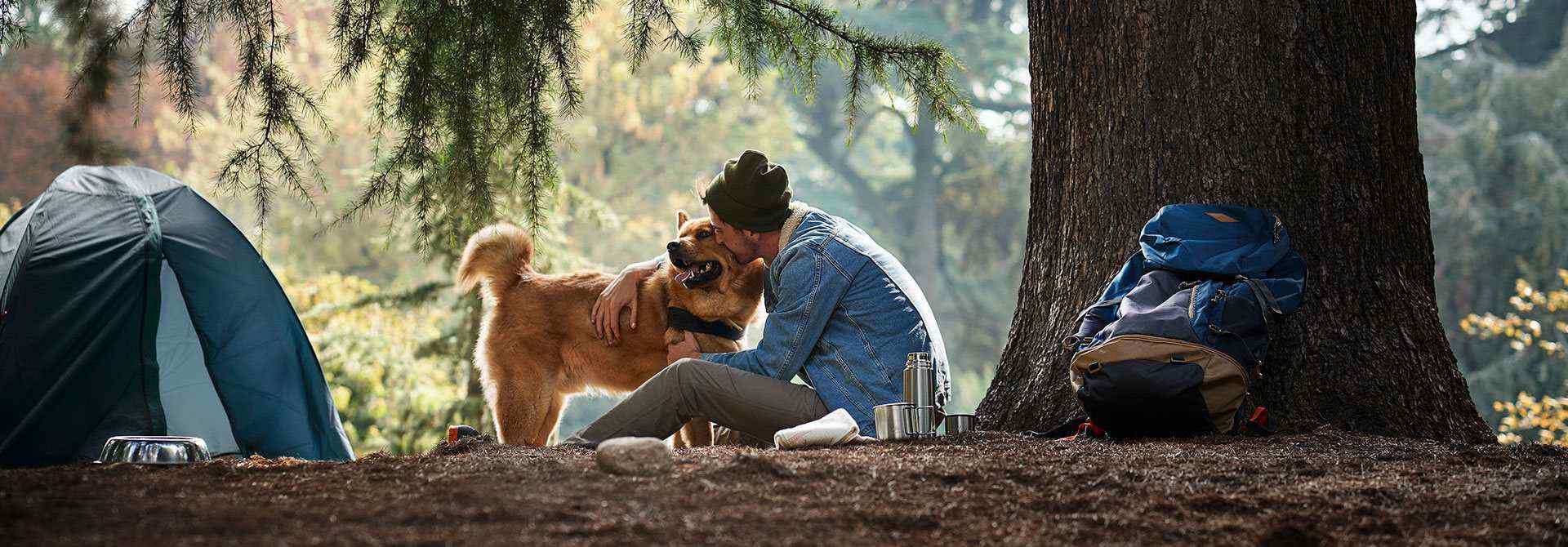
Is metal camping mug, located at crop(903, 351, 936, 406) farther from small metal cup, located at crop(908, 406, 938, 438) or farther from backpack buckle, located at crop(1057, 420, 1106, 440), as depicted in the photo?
backpack buckle, located at crop(1057, 420, 1106, 440)

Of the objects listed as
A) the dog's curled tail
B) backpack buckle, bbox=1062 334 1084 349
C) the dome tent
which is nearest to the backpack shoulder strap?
backpack buckle, bbox=1062 334 1084 349

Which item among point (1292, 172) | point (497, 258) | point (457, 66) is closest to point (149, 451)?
point (457, 66)

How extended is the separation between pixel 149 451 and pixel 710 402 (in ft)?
4.96

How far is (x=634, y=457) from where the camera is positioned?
241 centimetres

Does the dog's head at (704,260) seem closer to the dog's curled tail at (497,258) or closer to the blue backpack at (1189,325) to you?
the dog's curled tail at (497,258)

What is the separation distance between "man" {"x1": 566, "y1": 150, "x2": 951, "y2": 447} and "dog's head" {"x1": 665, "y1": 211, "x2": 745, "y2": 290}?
0.69 meters

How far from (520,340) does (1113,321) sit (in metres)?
2.49

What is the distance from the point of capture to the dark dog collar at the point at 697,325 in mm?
4352

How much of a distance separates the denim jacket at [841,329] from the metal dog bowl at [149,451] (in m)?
1.50

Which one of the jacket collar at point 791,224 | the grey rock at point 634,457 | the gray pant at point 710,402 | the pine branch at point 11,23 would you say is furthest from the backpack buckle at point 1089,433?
the pine branch at point 11,23

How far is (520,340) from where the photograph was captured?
4711 mm

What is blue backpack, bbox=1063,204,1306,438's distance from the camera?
3061 millimetres

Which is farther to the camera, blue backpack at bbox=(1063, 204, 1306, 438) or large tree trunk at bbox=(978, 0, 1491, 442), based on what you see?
large tree trunk at bbox=(978, 0, 1491, 442)

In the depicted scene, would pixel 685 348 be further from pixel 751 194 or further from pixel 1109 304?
pixel 1109 304
